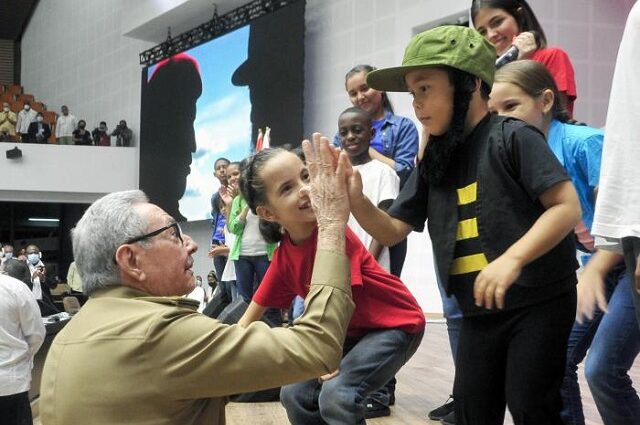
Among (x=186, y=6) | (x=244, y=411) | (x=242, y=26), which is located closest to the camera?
(x=244, y=411)

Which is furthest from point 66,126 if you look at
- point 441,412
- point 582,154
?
point 582,154

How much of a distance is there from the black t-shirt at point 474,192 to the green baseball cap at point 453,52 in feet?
0.46

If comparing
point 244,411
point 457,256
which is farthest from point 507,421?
point 457,256

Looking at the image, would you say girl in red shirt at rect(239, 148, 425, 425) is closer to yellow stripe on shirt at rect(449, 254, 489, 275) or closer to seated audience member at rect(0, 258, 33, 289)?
→ yellow stripe on shirt at rect(449, 254, 489, 275)

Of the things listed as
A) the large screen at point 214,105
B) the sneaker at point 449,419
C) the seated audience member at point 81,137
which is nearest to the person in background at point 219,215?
the sneaker at point 449,419

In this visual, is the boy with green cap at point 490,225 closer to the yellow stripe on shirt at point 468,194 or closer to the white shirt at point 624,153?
the yellow stripe on shirt at point 468,194

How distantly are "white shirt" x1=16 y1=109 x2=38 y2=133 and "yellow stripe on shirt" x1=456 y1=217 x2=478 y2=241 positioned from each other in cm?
1701

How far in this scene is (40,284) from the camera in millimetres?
11789

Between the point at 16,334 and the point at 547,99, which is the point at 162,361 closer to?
the point at 547,99

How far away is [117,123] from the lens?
1683 cm

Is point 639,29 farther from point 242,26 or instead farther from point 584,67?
point 242,26

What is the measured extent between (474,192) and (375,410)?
1814 millimetres

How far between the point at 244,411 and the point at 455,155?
2.39 metres

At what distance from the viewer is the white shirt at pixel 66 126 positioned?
16906 millimetres
